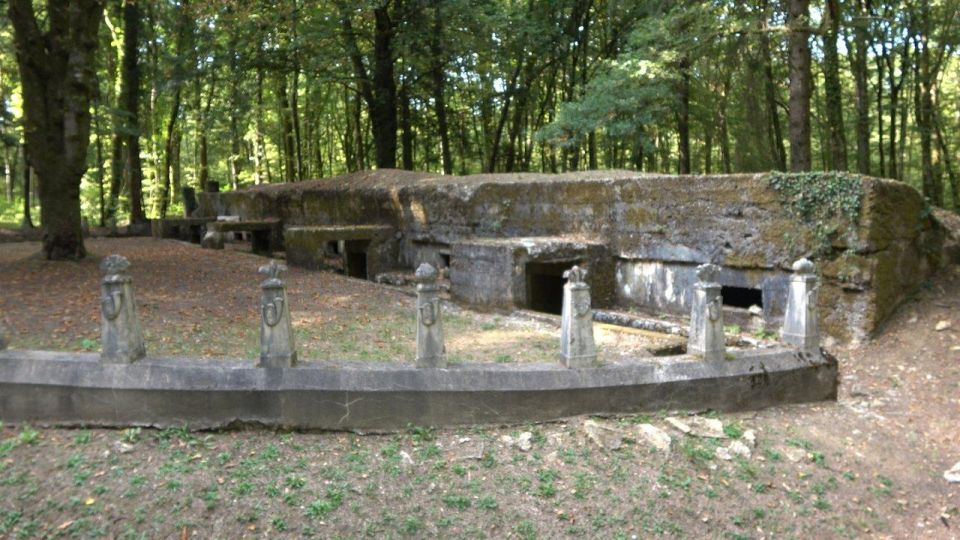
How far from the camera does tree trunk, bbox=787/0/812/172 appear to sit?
11195 mm

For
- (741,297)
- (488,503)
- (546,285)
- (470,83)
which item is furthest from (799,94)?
(470,83)

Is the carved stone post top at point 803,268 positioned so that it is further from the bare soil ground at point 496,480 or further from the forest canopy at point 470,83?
the forest canopy at point 470,83

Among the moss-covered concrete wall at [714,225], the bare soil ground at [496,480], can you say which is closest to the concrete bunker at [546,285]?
the moss-covered concrete wall at [714,225]

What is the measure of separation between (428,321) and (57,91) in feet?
31.1

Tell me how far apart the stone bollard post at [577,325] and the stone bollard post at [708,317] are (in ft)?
3.96

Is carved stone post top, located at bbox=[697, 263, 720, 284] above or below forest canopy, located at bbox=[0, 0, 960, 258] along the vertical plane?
below

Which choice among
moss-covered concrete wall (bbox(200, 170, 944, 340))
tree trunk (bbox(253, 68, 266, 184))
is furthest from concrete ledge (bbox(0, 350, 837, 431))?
tree trunk (bbox(253, 68, 266, 184))

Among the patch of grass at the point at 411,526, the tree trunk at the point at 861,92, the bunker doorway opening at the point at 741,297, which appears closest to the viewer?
the patch of grass at the point at 411,526

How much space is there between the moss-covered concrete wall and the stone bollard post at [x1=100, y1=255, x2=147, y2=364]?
7.54m

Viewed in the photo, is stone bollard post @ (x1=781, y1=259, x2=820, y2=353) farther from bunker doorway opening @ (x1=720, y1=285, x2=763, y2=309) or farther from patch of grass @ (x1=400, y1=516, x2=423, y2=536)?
patch of grass @ (x1=400, y1=516, x2=423, y2=536)

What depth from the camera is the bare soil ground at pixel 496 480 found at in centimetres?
436

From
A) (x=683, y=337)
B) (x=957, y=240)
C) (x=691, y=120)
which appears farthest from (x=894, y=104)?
(x=683, y=337)

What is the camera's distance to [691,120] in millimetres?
22953

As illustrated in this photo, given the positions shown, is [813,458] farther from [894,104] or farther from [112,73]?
[112,73]
